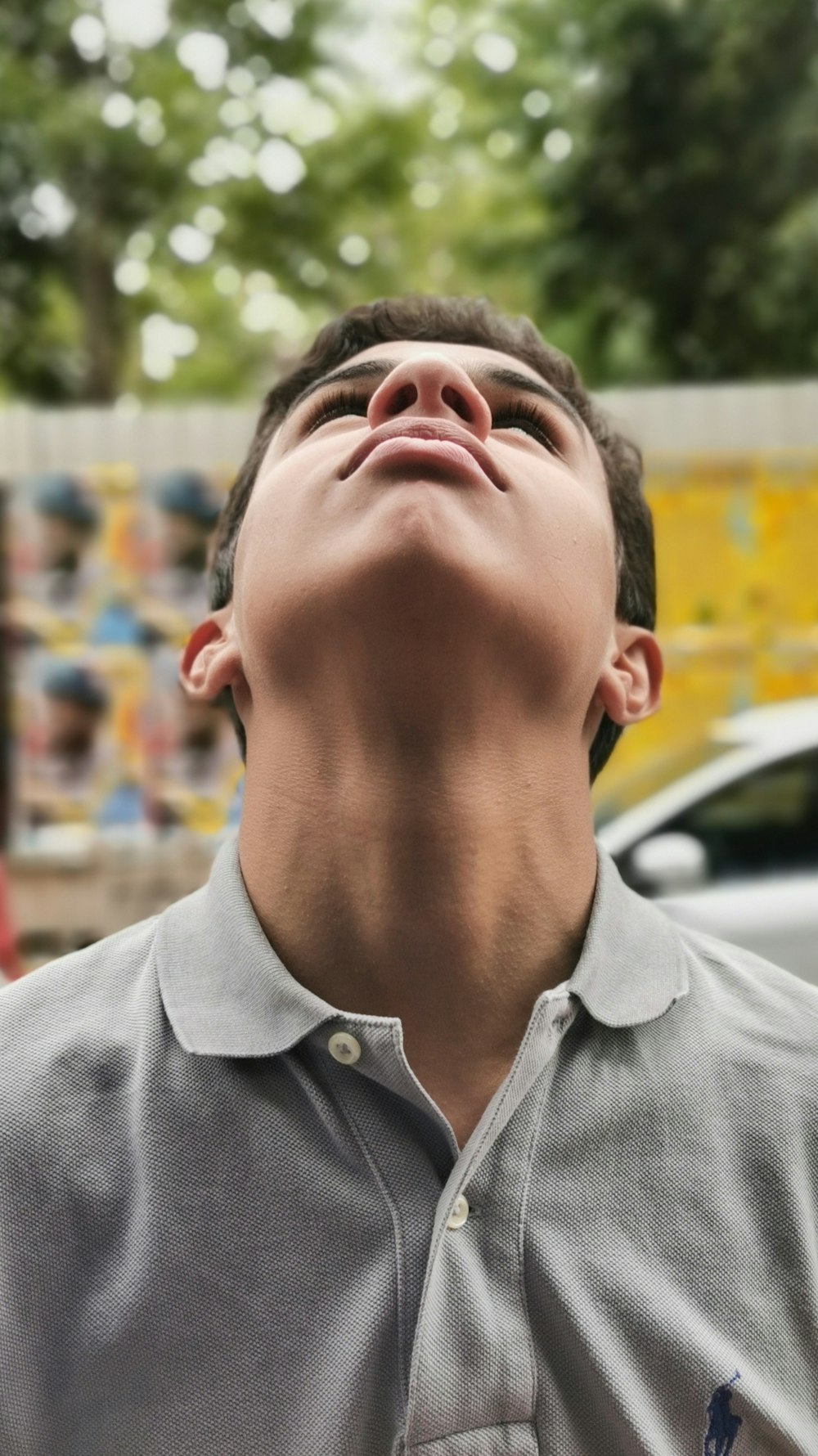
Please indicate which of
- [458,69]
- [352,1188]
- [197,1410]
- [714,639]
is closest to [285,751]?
[352,1188]

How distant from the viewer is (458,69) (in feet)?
50.9

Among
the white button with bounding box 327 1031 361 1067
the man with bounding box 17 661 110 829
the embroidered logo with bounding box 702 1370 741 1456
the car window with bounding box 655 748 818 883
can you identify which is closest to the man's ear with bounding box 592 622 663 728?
the white button with bounding box 327 1031 361 1067

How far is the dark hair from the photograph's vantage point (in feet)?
6.32

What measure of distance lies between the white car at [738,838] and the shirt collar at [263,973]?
3231 millimetres

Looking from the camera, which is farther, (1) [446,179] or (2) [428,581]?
(1) [446,179]

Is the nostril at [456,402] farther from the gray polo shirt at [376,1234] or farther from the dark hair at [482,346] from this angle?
the gray polo shirt at [376,1234]

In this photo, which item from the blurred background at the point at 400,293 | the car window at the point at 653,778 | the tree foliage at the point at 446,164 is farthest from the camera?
the tree foliage at the point at 446,164

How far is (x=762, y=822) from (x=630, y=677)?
3.44 m

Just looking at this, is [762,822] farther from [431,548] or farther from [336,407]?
[431,548]

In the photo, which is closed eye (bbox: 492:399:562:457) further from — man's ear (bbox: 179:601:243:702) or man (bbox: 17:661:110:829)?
man (bbox: 17:661:110:829)

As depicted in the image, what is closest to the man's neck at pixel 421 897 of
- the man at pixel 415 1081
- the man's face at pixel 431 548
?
the man at pixel 415 1081

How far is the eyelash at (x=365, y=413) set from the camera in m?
1.76

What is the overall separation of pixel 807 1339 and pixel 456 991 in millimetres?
451

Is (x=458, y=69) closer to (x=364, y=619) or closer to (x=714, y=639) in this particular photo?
(x=714, y=639)
